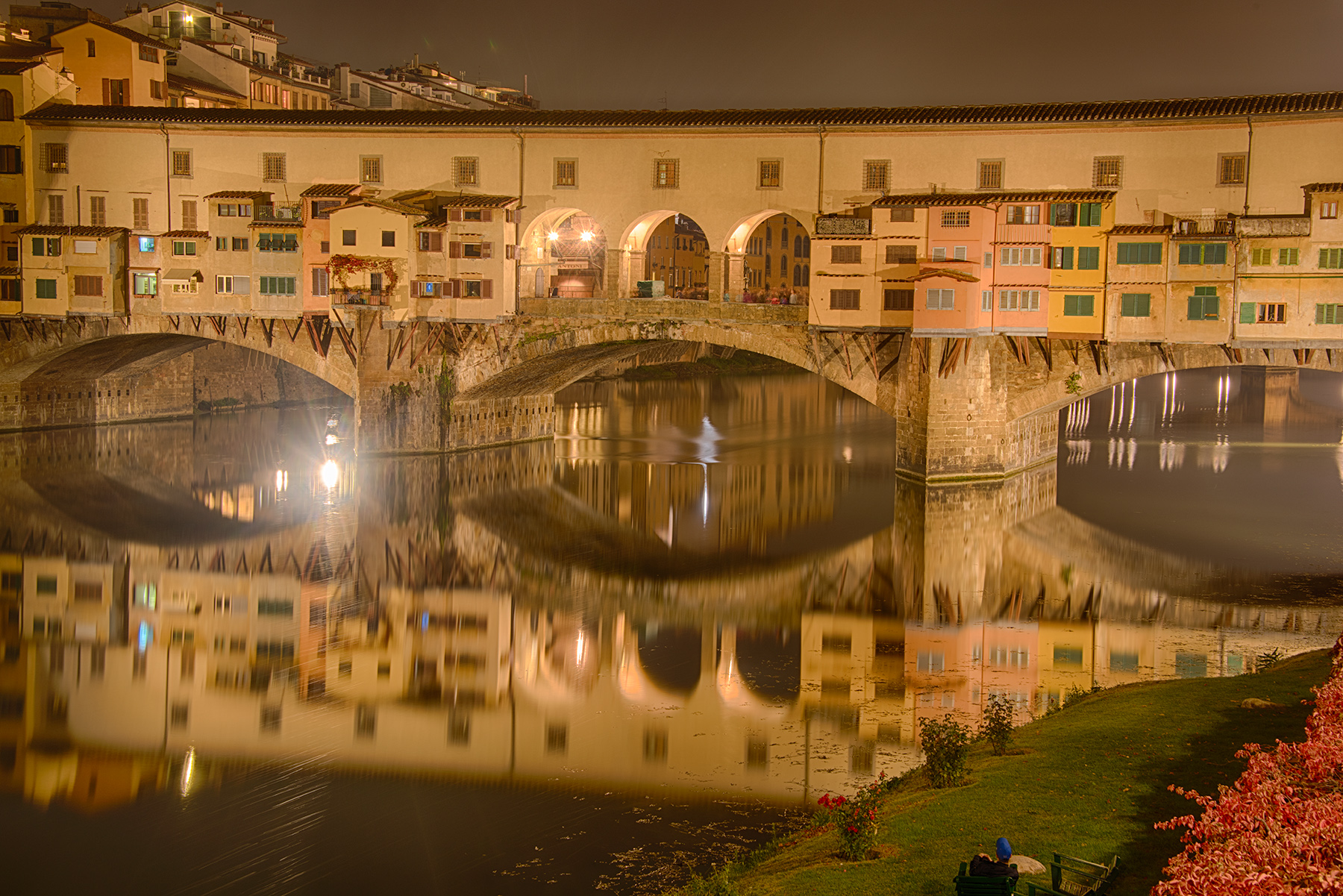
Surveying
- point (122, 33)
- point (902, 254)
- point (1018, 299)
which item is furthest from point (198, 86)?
point (1018, 299)

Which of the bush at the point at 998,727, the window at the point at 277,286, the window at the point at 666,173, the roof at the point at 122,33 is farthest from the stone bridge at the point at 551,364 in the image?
the bush at the point at 998,727

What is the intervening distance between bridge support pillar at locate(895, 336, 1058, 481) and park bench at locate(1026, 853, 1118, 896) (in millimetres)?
25054

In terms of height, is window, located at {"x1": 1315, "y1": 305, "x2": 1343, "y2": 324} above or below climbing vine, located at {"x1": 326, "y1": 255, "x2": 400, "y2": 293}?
below

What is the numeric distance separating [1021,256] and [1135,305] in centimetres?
337

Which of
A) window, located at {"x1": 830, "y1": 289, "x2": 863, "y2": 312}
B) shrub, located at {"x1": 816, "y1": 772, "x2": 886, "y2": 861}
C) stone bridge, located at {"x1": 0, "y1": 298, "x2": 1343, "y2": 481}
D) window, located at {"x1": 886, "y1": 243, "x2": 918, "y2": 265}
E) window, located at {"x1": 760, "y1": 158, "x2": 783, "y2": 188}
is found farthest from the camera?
window, located at {"x1": 760, "y1": 158, "x2": 783, "y2": 188}

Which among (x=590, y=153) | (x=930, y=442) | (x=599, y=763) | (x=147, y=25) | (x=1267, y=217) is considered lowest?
(x=599, y=763)

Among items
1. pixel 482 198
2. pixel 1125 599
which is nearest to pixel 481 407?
pixel 482 198

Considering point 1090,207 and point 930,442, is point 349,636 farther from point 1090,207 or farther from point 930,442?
point 1090,207

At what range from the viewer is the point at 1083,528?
2995 centimetres

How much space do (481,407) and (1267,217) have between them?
24668 mm

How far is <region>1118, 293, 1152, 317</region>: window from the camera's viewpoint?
108 feet

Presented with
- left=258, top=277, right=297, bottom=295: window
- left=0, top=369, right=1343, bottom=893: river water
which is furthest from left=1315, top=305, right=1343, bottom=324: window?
left=258, top=277, right=297, bottom=295: window

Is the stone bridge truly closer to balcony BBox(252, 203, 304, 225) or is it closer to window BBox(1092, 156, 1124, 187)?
balcony BBox(252, 203, 304, 225)

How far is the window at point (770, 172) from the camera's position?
1431 inches
